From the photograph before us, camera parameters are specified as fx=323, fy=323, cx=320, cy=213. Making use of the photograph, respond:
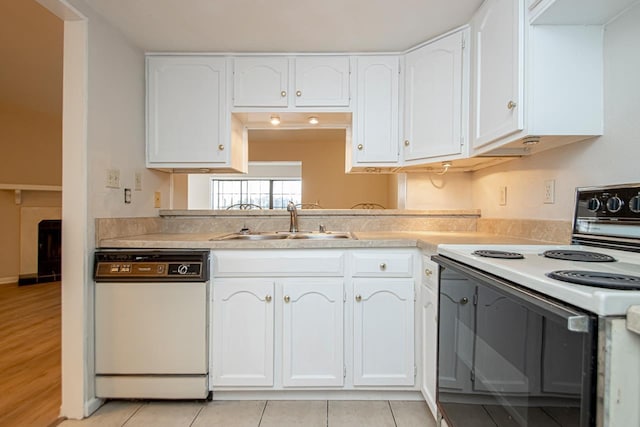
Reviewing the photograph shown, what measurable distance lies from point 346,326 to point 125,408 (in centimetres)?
120

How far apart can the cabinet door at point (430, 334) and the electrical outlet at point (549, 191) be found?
64cm

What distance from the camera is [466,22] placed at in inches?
67.7


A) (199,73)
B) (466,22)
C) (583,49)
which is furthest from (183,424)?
(466,22)

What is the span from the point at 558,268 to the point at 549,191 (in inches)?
31.7

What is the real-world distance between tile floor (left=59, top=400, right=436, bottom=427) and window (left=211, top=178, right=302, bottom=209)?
2459mm

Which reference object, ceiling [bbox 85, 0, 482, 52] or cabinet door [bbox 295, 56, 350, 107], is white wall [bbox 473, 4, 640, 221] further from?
cabinet door [bbox 295, 56, 350, 107]

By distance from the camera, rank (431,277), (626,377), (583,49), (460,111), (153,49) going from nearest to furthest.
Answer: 1. (626,377)
2. (583,49)
3. (431,277)
4. (460,111)
5. (153,49)

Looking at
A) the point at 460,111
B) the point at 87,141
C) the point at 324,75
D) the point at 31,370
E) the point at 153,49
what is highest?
the point at 153,49

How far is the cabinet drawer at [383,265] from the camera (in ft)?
5.50

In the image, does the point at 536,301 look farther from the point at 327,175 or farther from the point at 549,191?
the point at 327,175

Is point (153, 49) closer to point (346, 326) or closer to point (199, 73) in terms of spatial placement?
point (199, 73)

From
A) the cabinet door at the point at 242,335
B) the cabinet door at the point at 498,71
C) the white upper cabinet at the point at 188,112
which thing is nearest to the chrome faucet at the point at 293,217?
the white upper cabinet at the point at 188,112

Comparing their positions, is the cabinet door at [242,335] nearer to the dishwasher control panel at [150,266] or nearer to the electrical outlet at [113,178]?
the dishwasher control panel at [150,266]

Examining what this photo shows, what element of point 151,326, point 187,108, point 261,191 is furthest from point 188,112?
point 261,191
